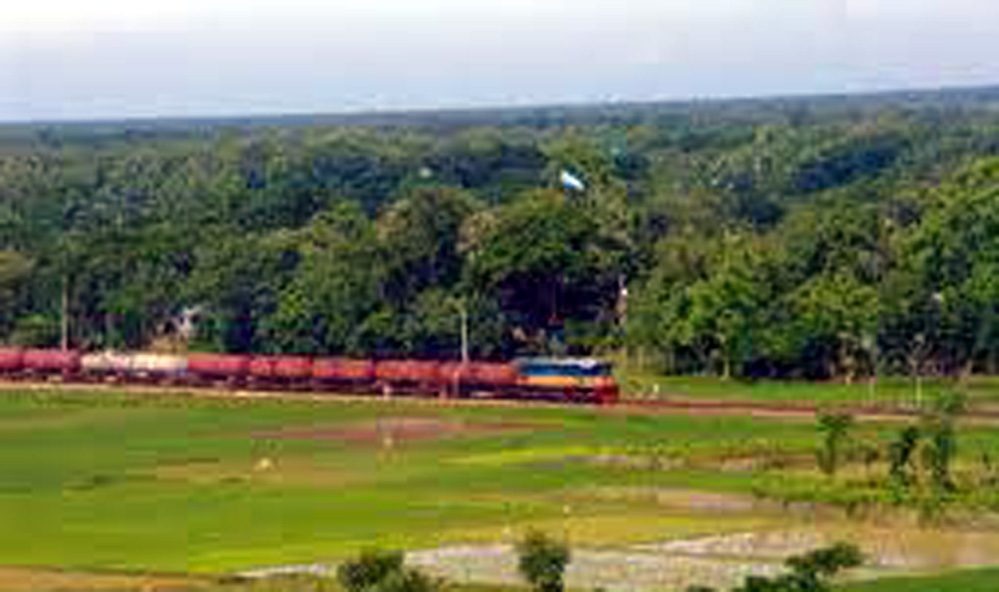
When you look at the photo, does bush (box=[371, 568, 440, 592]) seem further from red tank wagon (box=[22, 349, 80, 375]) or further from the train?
red tank wagon (box=[22, 349, 80, 375])

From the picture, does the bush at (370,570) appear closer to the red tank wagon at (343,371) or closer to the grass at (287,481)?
the grass at (287,481)

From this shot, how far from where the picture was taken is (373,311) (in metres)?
127

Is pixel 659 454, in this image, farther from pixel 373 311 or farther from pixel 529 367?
pixel 373 311

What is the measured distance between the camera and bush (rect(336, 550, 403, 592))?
5328 centimetres

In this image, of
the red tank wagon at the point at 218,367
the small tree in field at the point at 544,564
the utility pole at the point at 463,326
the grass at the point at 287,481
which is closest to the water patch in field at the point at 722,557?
the grass at the point at 287,481

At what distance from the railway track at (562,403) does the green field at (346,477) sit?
152 centimetres

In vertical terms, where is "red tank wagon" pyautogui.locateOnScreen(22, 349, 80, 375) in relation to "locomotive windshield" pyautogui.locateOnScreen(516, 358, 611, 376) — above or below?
below

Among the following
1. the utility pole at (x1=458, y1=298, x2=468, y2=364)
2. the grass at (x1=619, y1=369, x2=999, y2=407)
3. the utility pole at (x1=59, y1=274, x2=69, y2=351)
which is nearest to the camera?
the grass at (x1=619, y1=369, x2=999, y2=407)

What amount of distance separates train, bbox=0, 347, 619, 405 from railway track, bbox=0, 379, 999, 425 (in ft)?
1.54

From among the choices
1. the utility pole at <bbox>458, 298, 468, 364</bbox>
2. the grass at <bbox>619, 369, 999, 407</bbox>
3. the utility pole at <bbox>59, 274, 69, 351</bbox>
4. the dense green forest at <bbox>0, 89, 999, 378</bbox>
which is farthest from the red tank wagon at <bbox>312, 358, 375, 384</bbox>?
the utility pole at <bbox>59, 274, 69, 351</bbox>

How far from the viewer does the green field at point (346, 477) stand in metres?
68.5

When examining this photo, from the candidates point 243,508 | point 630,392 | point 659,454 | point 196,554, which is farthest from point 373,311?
point 196,554

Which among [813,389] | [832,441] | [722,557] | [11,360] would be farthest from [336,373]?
[722,557]

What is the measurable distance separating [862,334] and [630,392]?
9.74m
